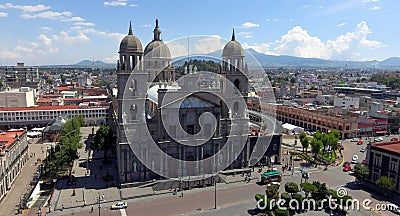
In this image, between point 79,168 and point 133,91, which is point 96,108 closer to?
point 79,168

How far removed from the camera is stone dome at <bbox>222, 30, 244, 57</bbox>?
43312mm

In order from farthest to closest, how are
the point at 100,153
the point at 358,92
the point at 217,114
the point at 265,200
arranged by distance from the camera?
1. the point at 358,92
2. the point at 100,153
3. the point at 217,114
4. the point at 265,200

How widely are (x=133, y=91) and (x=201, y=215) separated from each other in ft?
57.5

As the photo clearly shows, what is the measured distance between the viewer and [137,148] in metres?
38.2

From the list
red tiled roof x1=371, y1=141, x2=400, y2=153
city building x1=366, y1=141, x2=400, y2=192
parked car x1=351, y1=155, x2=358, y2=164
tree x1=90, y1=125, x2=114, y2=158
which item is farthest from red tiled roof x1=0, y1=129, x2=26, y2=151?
parked car x1=351, y1=155, x2=358, y2=164

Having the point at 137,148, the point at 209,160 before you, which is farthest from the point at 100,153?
the point at 209,160

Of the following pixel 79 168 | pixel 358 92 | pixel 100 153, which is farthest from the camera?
pixel 358 92

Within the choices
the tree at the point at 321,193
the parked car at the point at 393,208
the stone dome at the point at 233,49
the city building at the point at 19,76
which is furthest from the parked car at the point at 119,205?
the city building at the point at 19,76

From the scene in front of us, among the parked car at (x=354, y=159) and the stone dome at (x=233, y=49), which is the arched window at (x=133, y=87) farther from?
the parked car at (x=354, y=159)

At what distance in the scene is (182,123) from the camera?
39438mm

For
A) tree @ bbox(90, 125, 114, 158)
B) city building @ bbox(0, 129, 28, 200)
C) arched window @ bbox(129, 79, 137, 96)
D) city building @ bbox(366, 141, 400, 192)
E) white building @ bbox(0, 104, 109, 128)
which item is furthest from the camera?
white building @ bbox(0, 104, 109, 128)

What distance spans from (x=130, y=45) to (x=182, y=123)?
12061mm

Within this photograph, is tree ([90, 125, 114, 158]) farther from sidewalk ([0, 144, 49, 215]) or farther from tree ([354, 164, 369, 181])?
tree ([354, 164, 369, 181])

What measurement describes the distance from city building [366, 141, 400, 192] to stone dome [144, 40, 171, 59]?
34.9 m
